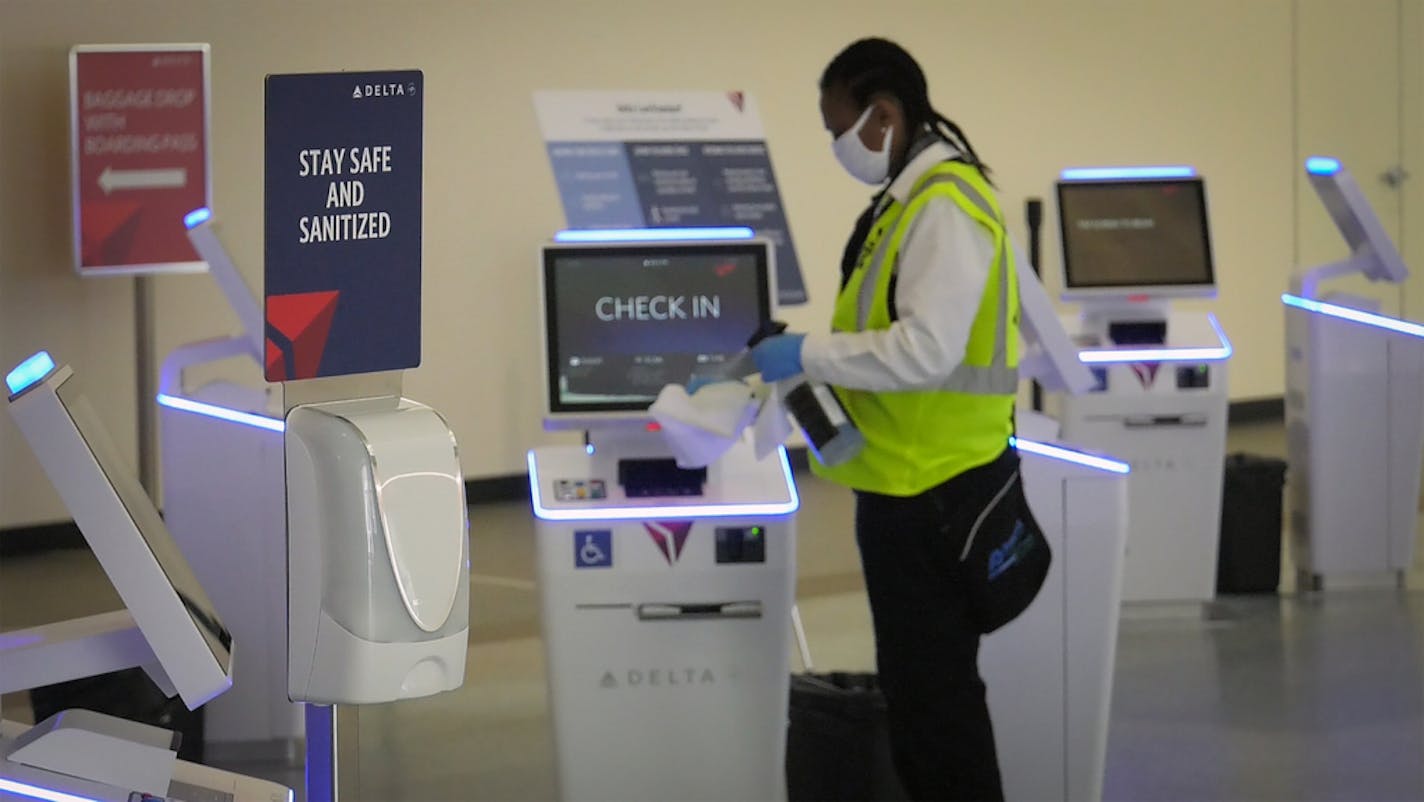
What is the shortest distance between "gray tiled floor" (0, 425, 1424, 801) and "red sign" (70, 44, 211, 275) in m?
1.25

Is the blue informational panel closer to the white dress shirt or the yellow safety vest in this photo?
the white dress shirt

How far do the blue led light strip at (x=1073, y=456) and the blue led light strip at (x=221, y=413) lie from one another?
66.4 inches

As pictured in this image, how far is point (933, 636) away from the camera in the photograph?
3.05m

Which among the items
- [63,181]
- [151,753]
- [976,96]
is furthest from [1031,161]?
[151,753]

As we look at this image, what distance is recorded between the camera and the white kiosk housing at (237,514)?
409 centimetres

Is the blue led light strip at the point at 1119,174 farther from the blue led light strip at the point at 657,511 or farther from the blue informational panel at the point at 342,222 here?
the blue informational panel at the point at 342,222

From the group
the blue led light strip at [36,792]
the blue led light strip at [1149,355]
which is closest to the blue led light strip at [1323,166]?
the blue led light strip at [1149,355]

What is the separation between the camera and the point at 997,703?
371 cm

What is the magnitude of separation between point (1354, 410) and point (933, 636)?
3.39 meters

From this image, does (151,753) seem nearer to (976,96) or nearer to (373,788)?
(373,788)

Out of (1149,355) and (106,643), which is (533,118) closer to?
(1149,355)

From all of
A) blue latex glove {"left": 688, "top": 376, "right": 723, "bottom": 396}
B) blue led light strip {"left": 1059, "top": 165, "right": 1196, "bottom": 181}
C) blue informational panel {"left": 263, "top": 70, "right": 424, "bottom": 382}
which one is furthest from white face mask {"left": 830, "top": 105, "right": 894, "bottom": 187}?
blue led light strip {"left": 1059, "top": 165, "right": 1196, "bottom": 181}

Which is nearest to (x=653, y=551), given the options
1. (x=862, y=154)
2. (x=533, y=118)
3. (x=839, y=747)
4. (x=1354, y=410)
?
(x=839, y=747)

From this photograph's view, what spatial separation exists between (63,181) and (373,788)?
11.8 feet
